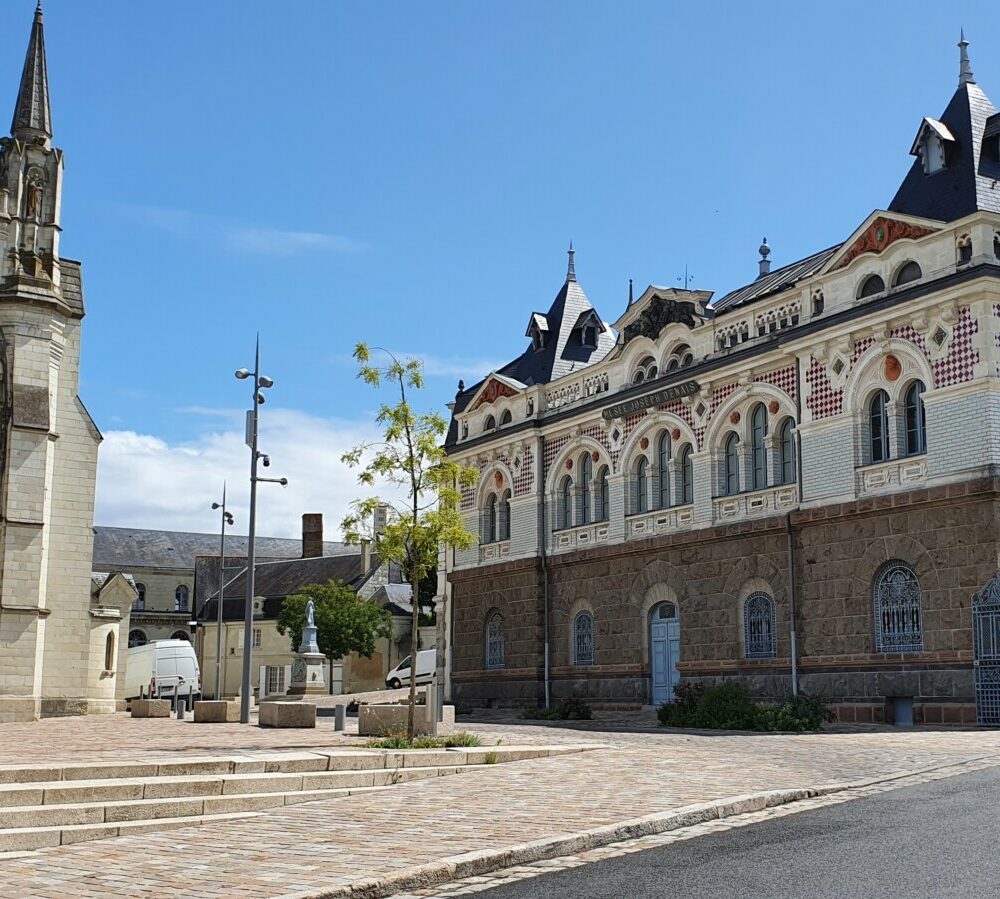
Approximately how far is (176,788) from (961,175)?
21.6 meters

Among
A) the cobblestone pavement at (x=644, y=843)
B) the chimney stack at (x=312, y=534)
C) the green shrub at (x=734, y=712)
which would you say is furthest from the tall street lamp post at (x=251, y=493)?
the chimney stack at (x=312, y=534)

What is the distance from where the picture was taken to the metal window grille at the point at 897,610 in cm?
2527

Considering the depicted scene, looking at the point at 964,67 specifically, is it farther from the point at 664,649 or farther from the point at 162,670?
the point at 162,670

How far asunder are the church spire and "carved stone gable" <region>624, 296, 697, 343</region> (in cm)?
1651

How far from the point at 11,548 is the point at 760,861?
2534 cm

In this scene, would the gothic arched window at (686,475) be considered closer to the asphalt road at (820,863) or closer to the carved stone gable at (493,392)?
the carved stone gable at (493,392)

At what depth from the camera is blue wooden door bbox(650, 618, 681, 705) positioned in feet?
105

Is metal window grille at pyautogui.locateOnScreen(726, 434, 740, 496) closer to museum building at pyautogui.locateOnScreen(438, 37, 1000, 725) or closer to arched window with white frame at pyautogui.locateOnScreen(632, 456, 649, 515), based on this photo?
museum building at pyautogui.locateOnScreen(438, 37, 1000, 725)

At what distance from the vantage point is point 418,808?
12.1 metres

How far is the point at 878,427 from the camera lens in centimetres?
2700

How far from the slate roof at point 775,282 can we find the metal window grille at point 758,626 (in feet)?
23.9

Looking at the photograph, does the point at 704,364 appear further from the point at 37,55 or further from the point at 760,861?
the point at 760,861

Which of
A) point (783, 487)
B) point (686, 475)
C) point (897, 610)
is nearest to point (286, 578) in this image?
point (686, 475)

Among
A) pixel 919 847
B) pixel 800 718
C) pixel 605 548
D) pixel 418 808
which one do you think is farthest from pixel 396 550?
pixel 605 548
